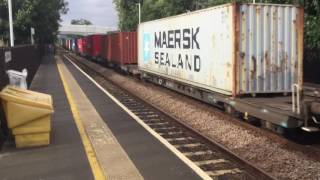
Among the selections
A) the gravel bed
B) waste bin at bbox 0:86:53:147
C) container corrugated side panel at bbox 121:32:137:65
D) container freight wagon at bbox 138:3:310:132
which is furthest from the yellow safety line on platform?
container corrugated side panel at bbox 121:32:137:65

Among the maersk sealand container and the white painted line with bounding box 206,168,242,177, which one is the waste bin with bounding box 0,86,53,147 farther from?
the maersk sealand container

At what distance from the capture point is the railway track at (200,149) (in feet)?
27.7

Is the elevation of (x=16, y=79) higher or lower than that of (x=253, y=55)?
lower

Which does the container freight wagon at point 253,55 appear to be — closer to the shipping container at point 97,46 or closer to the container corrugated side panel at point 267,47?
the container corrugated side panel at point 267,47

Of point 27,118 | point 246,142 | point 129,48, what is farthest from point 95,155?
point 129,48

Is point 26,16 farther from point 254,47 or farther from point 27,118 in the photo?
point 27,118

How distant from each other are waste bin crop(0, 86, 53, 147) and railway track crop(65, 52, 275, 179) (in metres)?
2.55

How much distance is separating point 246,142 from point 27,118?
4341 millimetres

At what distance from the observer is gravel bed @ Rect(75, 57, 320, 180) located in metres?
8.69

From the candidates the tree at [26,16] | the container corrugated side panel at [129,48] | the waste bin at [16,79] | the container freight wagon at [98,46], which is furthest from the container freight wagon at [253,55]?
the tree at [26,16]

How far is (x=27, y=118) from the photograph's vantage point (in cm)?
988

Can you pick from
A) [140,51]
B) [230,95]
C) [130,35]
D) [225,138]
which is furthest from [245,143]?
[130,35]

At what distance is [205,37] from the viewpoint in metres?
14.6

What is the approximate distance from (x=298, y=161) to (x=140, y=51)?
54.4ft
